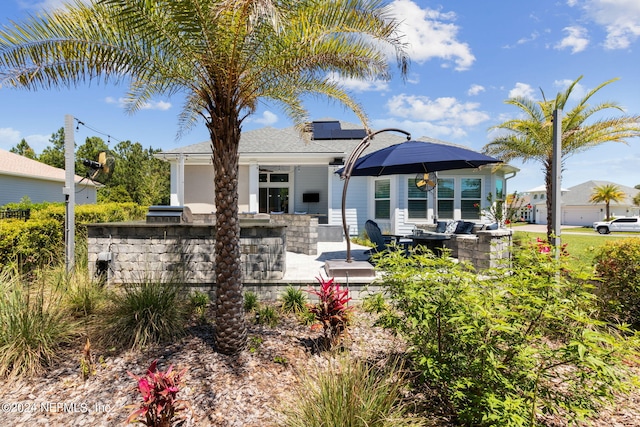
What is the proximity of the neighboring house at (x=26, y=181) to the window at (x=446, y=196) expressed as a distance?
64.5 ft

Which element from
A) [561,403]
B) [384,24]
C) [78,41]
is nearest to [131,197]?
[78,41]

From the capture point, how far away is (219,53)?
13.1ft

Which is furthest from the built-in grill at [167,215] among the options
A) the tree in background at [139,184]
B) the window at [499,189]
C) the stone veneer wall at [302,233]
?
the tree in background at [139,184]

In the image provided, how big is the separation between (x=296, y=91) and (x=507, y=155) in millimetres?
11319

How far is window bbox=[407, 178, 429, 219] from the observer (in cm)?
1449

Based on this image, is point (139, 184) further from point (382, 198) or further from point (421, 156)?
point (421, 156)

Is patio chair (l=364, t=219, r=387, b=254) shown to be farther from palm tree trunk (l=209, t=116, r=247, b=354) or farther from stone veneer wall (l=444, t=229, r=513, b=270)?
palm tree trunk (l=209, t=116, r=247, b=354)

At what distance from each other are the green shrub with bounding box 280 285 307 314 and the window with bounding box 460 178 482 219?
1180cm

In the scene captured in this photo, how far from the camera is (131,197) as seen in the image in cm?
2458

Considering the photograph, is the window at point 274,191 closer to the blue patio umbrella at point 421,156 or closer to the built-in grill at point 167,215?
the built-in grill at point 167,215

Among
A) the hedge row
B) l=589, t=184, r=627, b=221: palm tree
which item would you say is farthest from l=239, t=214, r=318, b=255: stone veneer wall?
l=589, t=184, r=627, b=221: palm tree

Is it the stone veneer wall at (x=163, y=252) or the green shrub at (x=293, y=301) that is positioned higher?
the stone veneer wall at (x=163, y=252)

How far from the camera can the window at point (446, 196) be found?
48.8ft

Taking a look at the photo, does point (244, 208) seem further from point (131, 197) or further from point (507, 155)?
point (131, 197)
